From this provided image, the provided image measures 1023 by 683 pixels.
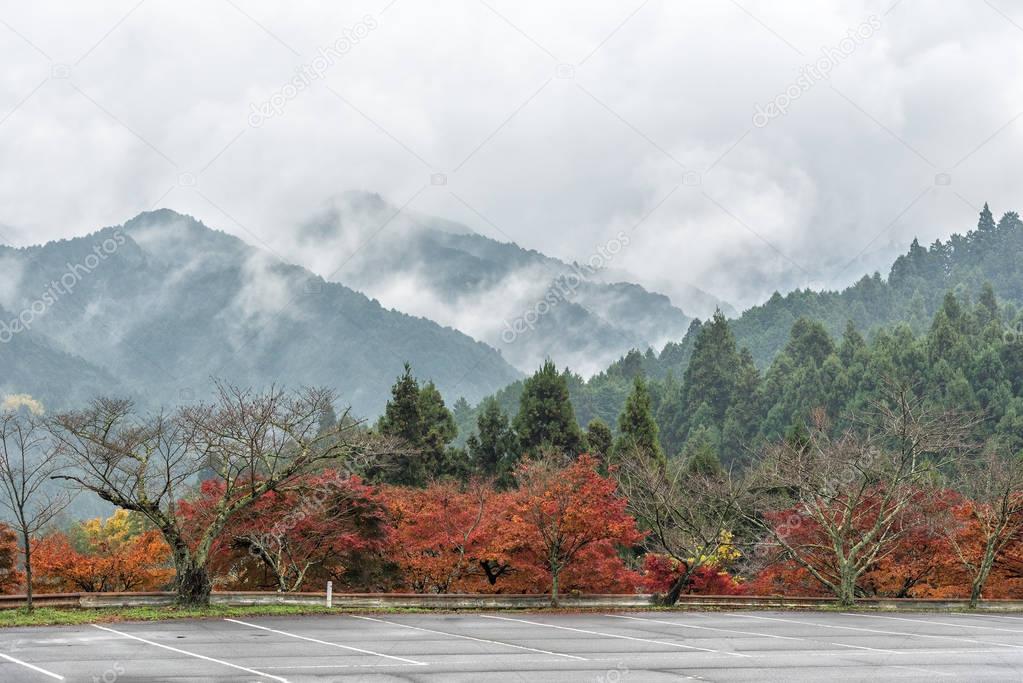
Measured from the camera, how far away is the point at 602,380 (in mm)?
173625

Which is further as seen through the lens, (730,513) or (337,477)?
(730,513)

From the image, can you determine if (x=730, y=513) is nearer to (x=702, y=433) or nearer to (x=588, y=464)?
(x=588, y=464)

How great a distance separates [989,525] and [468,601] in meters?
19.3

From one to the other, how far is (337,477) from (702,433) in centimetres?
8325

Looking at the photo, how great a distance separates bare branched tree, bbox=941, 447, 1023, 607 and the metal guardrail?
1689mm

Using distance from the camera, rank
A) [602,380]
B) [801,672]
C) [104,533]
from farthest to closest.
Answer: [602,380] < [104,533] < [801,672]

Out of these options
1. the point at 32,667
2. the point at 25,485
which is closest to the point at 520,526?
the point at 32,667

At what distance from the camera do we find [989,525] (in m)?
33.8

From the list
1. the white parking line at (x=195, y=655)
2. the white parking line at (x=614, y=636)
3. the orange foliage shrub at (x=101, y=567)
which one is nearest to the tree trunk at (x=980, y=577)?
the white parking line at (x=614, y=636)

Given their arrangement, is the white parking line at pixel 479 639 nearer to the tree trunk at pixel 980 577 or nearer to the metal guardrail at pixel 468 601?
the metal guardrail at pixel 468 601

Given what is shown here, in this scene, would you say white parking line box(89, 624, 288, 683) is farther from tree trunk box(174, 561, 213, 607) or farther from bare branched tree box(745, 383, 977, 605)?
bare branched tree box(745, 383, 977, 605)

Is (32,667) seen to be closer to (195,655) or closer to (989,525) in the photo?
(195,655)

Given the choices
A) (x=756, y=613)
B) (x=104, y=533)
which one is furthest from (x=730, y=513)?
(x=104, y=533)

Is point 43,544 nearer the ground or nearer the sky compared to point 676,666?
nearer the sky
